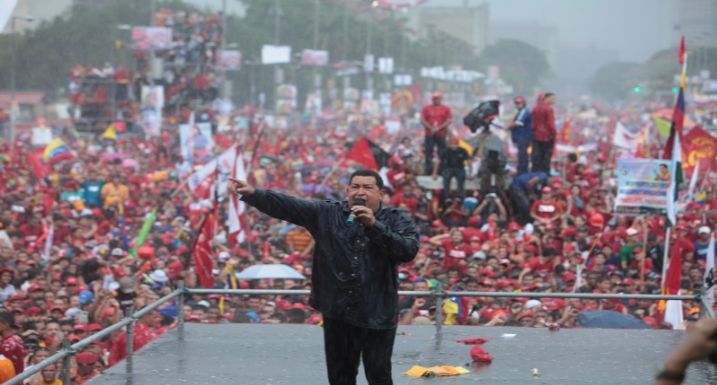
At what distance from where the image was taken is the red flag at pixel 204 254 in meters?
13.7

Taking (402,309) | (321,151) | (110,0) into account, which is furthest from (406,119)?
(402,309)

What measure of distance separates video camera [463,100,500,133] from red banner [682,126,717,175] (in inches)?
158

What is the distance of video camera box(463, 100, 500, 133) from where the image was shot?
18891 millimetres

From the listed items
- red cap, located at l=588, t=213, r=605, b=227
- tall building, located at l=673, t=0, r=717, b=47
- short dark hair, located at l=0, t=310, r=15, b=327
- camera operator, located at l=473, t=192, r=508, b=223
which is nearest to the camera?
short dark hair, located at l=0, t=310, r=15, b=327

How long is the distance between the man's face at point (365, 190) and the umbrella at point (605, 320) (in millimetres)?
4647

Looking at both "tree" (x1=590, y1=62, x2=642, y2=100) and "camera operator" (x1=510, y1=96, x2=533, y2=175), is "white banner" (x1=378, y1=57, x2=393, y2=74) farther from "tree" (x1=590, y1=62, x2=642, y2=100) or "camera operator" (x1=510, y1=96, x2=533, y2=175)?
"tree" (x1=590, y1=62, x2=642, y2=100)

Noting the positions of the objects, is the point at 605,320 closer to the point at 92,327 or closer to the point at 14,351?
the point at 92,327

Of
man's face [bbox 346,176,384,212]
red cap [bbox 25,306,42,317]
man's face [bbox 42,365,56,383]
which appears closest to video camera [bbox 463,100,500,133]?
red cap [bbox 25,306,42,317]

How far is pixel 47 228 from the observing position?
17.6 m

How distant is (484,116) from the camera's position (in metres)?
18.9

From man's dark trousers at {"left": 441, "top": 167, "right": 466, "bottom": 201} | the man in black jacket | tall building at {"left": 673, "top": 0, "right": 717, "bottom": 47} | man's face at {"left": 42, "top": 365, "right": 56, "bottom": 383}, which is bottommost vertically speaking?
man's face at {"left": 42, "top": 365, "right": 56, "bottom": 383}

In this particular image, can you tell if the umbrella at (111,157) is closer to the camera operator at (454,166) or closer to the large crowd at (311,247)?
the large crowd at (311,247)

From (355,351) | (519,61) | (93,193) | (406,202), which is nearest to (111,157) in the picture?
(93,193)

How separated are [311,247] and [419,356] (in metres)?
7.71
